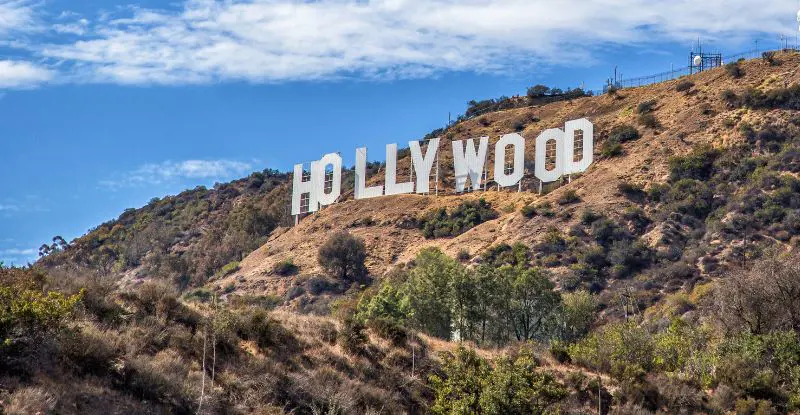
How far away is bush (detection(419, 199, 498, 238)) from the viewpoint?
231ft

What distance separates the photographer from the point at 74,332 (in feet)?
74.9

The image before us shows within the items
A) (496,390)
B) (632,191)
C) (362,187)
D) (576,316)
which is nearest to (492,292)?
(576,316)

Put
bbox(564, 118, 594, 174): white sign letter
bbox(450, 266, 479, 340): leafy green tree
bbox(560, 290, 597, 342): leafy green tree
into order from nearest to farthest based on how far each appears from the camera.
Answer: bbox(450, 266, 479, 340): leafy green tree
bbox(560, 290, 597, 342): leafy green tree
bbox(564, 118, 594, 174): white sign letter

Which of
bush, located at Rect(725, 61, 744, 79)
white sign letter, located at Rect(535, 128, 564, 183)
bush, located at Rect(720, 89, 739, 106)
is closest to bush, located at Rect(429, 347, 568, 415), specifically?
white sign letter, located at Rect(535, 128, 564, 183)

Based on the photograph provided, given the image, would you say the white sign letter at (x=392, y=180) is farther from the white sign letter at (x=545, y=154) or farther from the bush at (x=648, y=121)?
the bush at (x=648, y=121)

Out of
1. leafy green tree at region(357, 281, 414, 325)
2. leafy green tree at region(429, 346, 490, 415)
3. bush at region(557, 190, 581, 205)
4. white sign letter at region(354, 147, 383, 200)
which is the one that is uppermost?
white sign letter at region(354, 147, 383, 200)

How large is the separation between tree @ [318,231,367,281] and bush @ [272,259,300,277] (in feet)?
6.88

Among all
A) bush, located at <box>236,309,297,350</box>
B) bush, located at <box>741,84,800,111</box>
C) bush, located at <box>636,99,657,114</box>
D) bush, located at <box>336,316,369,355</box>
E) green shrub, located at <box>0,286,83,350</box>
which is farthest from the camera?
bush, located at <box>636,99,657,114</box>

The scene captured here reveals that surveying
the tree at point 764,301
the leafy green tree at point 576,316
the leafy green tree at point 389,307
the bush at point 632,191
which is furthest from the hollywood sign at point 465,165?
the tree at point 764,301

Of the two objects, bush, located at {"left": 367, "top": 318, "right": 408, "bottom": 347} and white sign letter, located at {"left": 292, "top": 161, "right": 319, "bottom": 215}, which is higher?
white sign letter, located at {"left": 292, "top": 161, "right": 319, "bottom": 215}

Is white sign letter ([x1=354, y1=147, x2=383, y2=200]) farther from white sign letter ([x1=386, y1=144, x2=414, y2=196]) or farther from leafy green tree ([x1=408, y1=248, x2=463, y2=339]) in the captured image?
leafy green tree ([x1=408, y1=248, x2=463, y2=339])

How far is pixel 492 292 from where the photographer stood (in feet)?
138

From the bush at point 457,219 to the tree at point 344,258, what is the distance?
17.5 ft

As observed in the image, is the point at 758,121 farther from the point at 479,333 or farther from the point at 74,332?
the point at 74,332
